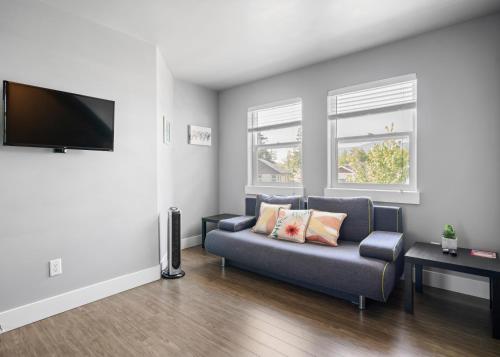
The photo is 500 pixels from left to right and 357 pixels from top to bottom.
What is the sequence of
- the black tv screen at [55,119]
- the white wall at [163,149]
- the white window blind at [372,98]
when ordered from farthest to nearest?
1. the white wall at [163,149]
2. the white window blind at [372,98]
3. the black tv screen at [55,119]

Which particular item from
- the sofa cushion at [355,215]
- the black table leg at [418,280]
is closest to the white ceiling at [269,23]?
the sofa cushion at [355,215]

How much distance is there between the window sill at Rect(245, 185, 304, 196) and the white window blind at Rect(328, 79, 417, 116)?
1.11m

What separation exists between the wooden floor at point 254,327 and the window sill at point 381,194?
92 cm

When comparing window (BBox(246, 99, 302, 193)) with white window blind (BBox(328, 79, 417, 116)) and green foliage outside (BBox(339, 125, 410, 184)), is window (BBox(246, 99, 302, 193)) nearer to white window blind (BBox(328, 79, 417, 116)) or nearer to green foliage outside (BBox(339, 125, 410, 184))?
white window blind (BBox(328, 79, 417, 116))

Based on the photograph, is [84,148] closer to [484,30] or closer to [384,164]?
[384,164]

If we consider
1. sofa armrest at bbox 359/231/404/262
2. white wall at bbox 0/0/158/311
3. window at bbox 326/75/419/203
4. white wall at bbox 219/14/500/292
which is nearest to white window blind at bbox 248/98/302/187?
window at bbox 326/75/419/203

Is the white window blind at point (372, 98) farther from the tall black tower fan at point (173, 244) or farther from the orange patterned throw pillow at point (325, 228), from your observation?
the tall black tower fan at point (173, 244)

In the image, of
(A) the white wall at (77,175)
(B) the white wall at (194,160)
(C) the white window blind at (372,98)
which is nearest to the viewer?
(A) the white wall at (77,175)

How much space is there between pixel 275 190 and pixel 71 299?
2.75 metres

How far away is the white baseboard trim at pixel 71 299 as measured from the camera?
7.07 ft

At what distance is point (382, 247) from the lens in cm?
235

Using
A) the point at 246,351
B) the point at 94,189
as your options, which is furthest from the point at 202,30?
the point at 246,351

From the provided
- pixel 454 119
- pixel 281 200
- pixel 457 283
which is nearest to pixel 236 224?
pixel 281 200

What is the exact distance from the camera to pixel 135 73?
2.97 m
